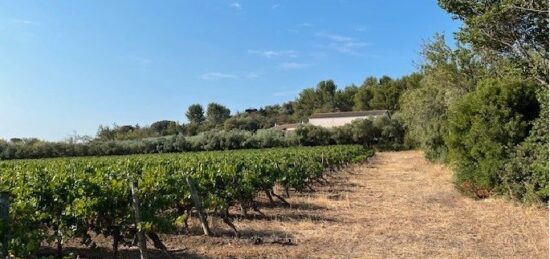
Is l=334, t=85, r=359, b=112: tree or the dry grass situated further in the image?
l=334, t=85, r=359, b=112: tree

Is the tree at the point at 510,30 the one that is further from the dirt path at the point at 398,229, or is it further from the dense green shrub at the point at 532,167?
the dirt path at the point at 398,229

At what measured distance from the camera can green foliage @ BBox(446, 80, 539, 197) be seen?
1166cm

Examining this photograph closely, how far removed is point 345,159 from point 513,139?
50.9ft

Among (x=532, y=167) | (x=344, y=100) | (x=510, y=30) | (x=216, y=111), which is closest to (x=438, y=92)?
(x=510, y=30)

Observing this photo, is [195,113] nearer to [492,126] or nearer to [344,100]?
[344,100]

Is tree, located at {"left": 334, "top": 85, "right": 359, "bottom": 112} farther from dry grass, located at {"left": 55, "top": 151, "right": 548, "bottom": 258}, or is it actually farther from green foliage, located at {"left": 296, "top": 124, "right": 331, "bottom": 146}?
dry grass, located at {"left": 55, "top": 151, "right": 548, "bottom": 258}

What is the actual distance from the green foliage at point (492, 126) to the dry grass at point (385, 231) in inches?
25.6

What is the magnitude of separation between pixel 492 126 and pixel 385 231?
4861mm

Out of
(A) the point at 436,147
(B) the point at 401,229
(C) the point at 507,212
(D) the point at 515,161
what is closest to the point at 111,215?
(B) the point at 401,229

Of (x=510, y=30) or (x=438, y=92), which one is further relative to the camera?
(x=438, y=92)

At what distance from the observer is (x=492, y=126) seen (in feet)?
39.4

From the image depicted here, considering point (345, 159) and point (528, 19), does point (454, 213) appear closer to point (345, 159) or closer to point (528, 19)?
point (528, 19)

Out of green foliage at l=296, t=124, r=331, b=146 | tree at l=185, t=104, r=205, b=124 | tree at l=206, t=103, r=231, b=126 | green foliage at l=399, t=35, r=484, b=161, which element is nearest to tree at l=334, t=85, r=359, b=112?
tree at l=206, t=103, r=231, b=126

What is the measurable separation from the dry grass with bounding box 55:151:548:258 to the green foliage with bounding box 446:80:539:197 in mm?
651
